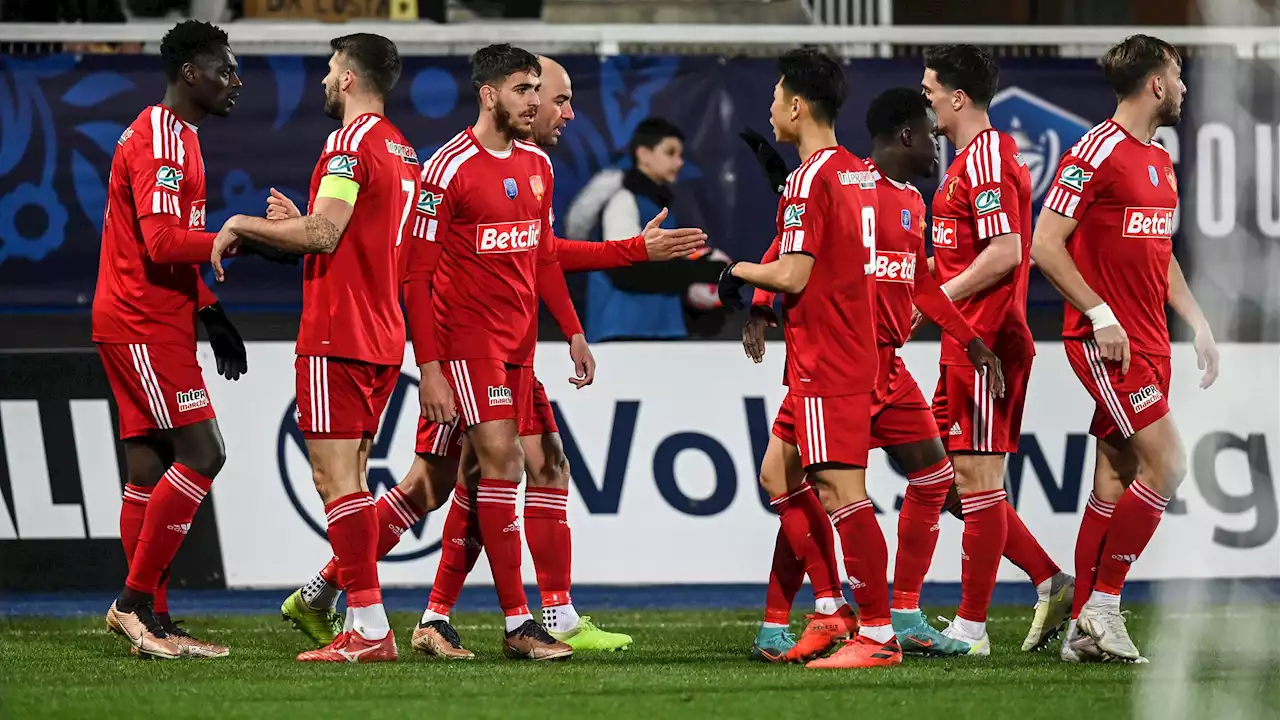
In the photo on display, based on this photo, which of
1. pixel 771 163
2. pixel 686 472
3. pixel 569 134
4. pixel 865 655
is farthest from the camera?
pixel 569 134

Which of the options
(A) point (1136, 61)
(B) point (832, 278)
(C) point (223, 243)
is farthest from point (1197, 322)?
(C) point (223, 243)

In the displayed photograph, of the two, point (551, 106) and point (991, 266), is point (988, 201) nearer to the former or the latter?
point (991, 266)

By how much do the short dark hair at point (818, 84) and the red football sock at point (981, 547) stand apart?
5.47 ft

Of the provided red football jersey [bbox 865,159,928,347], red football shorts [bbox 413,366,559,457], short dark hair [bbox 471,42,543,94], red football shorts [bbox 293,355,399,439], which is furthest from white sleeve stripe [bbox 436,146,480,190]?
red football jersey [bbox 865,159,928,347]

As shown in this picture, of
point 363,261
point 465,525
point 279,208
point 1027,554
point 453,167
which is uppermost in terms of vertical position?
point 453,167

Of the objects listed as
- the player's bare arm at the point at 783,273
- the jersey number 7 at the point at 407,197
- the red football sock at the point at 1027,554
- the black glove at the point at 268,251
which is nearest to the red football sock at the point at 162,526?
the black glove at the point at 268,251

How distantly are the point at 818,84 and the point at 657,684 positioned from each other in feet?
7.18

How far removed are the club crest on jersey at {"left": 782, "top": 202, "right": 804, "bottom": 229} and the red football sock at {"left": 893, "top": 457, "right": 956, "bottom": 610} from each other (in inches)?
47.5

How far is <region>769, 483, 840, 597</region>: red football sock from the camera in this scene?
6.51m

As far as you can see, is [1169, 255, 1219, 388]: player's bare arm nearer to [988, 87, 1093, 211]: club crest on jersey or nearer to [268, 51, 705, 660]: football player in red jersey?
[268, 51, 705, 660]: football player in red jersey

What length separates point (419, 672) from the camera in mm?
6082

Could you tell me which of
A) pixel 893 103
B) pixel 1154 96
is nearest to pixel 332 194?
pixel 893 103

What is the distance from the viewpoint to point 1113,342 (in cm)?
634

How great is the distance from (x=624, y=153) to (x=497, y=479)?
3.37 m
